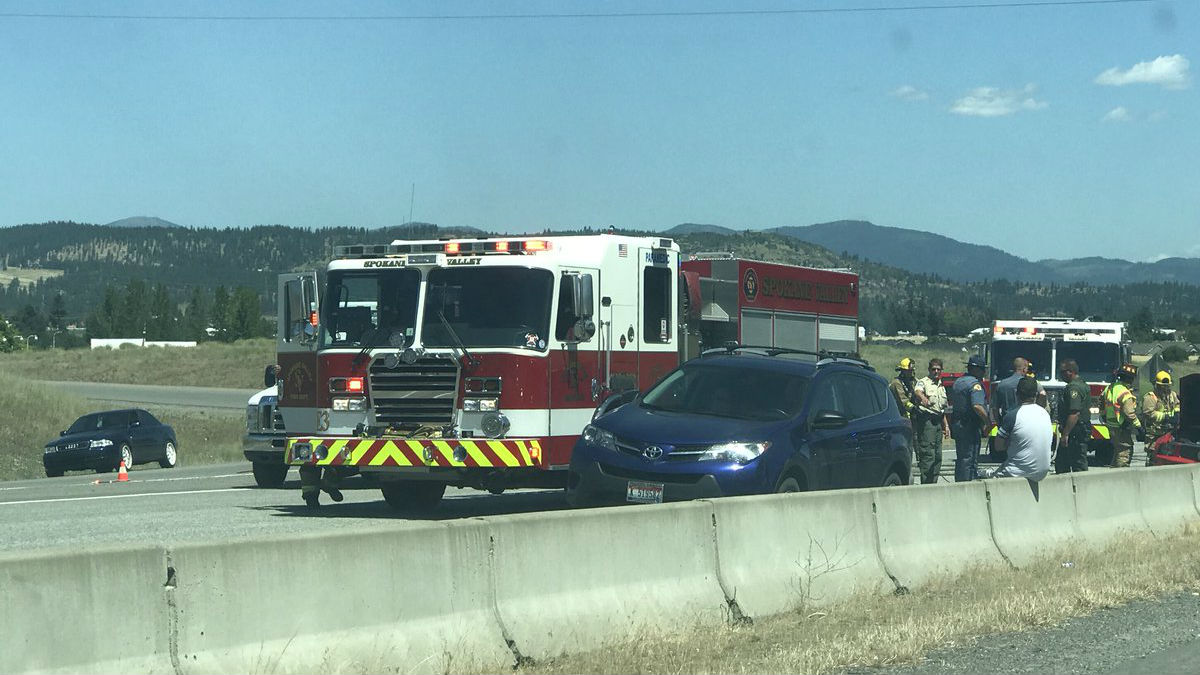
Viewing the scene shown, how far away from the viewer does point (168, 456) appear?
106ft

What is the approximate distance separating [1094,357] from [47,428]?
30.4 meters

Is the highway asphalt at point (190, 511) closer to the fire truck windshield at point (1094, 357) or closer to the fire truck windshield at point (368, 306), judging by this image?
the fire truck windshield at point (368, 306)

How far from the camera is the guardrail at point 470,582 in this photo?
5984mm

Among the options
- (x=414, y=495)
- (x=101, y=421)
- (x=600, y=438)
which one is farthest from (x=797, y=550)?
(x=101, y=421)

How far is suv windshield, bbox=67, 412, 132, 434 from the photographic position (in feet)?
103

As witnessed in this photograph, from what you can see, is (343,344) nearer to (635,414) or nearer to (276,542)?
(635,414)

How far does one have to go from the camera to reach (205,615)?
636cm

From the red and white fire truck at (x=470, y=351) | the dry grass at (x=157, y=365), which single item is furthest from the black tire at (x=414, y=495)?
the dry grass at (x=157, y=365)

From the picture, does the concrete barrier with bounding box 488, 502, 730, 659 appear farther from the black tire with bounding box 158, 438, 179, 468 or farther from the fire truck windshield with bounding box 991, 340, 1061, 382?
the black tire with bounding box 158, 438, 179, 468

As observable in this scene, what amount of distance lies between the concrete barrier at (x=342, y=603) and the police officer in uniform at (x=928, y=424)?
12.4 m

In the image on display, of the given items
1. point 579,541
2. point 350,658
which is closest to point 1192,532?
point 579,541

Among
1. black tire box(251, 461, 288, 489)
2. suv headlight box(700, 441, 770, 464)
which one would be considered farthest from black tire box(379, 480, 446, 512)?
black tire box(251, 461, 288, 489)

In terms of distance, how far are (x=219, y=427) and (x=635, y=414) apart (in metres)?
40.0

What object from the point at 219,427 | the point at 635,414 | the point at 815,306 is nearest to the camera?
the point at 635,414
